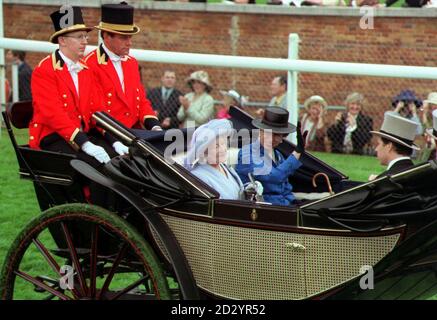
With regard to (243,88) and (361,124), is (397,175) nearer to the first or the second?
(361,124)

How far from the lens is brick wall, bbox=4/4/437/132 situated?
13906 millimetres

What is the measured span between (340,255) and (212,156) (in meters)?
1.01

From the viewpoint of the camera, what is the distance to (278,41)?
48.8ft

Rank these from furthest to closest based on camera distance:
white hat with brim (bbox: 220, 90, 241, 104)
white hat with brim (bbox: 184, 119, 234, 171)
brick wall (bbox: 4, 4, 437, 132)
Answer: brick wall (bbox: 4, 4, 437, 132) < white hat with brim (bbox: 220, 90, 241, 104) < white hat with brim (bbox: 184, 119, 234, 171)

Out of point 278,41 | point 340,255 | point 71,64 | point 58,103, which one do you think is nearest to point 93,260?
point 58,103

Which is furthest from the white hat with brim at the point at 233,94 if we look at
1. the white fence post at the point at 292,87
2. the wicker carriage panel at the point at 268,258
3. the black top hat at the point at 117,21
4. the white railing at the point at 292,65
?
the wicker carriage panel at the point at 268,258

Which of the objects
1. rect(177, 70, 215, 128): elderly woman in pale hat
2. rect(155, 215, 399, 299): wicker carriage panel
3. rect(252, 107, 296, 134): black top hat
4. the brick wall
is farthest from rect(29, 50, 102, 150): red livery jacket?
the brick wall

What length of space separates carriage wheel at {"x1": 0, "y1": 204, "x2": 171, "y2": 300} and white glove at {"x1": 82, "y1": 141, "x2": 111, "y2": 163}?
0.43 meters

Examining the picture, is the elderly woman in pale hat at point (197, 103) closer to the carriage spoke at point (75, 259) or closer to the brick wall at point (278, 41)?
the brick wall at point (278, 41)

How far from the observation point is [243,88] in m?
14.7

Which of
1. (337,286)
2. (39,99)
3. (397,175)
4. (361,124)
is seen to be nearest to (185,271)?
(337,286)

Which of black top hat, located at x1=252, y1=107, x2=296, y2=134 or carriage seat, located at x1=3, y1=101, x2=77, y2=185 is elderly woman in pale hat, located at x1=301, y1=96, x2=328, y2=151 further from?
carriage seat, located at x1=3, y1=101, x2=77, y2=185

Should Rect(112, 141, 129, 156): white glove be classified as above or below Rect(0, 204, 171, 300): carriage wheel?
above
